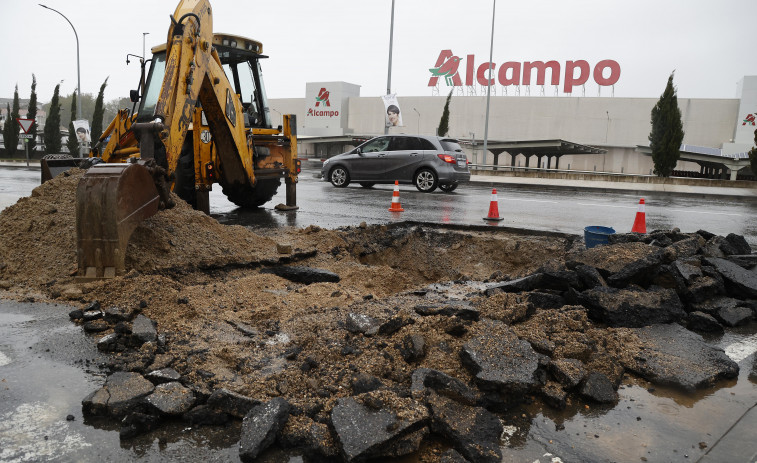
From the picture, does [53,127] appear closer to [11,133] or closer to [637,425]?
[11,133]

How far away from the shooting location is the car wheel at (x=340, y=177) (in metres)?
17.9

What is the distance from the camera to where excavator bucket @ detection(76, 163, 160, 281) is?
465 centimetres

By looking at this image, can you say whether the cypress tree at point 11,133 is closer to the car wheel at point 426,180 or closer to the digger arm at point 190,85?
the car wheel at point 426,180

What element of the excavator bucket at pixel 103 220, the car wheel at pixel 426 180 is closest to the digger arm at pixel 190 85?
the excavator bucket at pixel 103 220

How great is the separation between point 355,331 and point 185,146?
6255 mm

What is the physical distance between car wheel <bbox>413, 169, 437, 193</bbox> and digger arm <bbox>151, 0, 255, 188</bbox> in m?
9.42

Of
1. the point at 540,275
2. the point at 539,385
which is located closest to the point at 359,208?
the point at 540,275

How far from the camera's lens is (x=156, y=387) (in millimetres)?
2904

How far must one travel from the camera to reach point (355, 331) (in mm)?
3693

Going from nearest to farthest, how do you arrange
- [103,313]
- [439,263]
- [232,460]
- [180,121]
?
1. [232,460]
2. [103,313]
3. [180,121]
4. [439,263]

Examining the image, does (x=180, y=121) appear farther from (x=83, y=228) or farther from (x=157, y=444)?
(x=157, y=444)

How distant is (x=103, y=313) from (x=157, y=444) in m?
1.89

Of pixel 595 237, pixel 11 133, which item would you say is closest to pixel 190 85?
pixel 595 237

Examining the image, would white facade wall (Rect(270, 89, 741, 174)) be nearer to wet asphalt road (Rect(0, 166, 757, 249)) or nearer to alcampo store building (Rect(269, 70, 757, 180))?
alcampo store building (Rect(269, 70, 757, 180))
